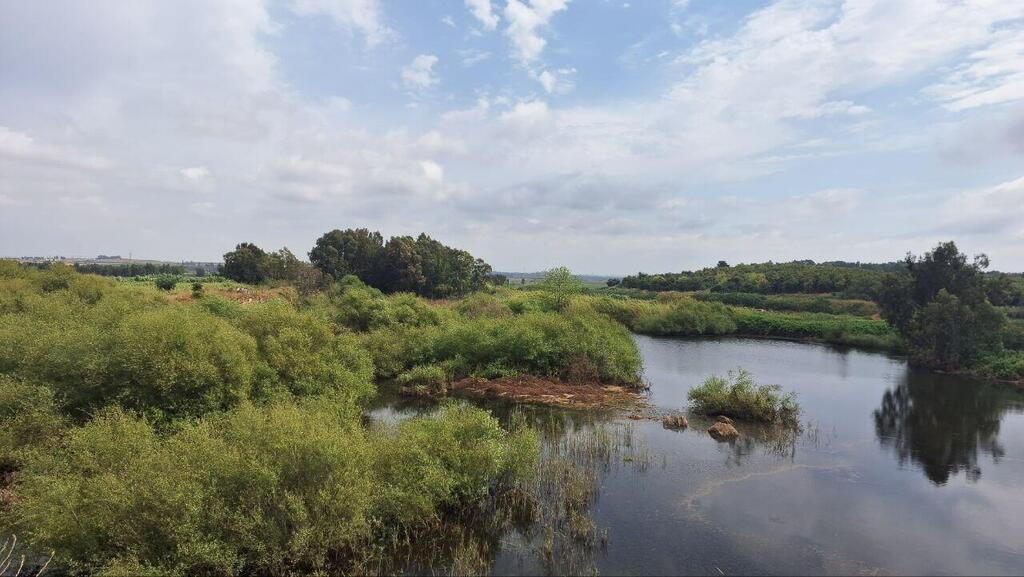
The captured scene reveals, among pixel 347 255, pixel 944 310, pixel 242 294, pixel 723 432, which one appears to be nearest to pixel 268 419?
pixel 723 432

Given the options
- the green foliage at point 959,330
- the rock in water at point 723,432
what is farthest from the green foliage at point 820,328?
the rock in water at point 723,432

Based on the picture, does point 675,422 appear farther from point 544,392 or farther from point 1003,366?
point 1003,366

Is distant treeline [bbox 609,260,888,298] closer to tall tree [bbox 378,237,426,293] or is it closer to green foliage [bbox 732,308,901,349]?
green foliage [bbox 732,308,901,349]

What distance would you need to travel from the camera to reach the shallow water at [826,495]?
608 inches

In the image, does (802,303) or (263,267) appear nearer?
(263,267)

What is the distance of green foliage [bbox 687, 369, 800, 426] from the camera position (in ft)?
95.8

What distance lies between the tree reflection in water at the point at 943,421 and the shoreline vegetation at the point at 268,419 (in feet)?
17.0

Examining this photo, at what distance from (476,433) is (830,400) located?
28132 millimetres

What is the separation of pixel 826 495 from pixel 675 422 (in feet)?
30.5

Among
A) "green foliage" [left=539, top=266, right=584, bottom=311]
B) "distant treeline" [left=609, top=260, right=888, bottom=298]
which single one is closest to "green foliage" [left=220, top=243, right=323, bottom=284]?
"green foliage" [left=539, top=266, right=584, bottom=311]

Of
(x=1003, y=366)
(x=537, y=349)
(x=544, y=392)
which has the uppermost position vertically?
(x=1003, y=366)

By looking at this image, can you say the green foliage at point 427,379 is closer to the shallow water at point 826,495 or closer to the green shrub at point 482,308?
the shallow water at point 826,495

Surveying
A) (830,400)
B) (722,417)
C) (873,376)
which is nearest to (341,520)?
(722,417)

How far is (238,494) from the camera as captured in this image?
13523 mm
